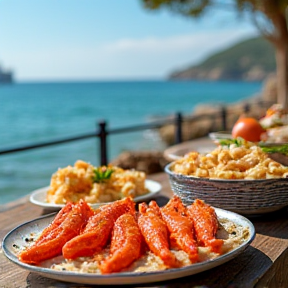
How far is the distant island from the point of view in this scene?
3888 inches

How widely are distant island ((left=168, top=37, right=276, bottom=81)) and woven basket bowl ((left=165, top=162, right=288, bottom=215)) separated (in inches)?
3609

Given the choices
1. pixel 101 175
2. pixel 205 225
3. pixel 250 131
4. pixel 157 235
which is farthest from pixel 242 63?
pixel 157 235

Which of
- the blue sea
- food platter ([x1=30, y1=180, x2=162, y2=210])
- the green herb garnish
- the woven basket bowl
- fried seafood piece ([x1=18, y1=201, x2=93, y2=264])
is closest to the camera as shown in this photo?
fried seafood piece ([x1=18, y1=201, x2=93, y2=264])

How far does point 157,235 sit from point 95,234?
7.0 inches

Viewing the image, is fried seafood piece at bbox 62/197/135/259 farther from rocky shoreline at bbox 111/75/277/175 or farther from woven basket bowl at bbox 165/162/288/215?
rocky shoreline at bbox 111/75/277/175

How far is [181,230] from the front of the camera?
144cm

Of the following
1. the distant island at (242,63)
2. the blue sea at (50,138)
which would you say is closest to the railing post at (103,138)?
the blue sea at (50,138)

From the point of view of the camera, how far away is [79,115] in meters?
45.5

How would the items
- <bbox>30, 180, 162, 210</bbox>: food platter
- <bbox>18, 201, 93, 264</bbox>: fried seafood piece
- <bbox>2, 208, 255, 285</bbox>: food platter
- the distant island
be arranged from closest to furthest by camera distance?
<bbox>2, 208, 255, 285</bbox>: food platter
<bbox>18, 201, 93, 264</bbox>: fried seafood piece
<bbox>30, 180, 162, 210</bbox>: food platter
the distant island

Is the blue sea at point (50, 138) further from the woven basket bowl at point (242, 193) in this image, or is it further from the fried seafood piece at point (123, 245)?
the fried seafood piece at point (123, 245)

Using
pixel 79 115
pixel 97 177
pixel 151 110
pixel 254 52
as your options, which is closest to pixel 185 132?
pixel 97 177

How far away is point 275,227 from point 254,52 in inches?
4021

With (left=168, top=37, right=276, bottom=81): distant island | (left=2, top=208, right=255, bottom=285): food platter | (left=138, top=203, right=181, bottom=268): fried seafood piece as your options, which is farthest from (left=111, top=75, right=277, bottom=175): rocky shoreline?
(left=168, top=37, right=276, bottom=81): distant island

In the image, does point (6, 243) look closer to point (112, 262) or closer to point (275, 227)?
point (112, 262)
